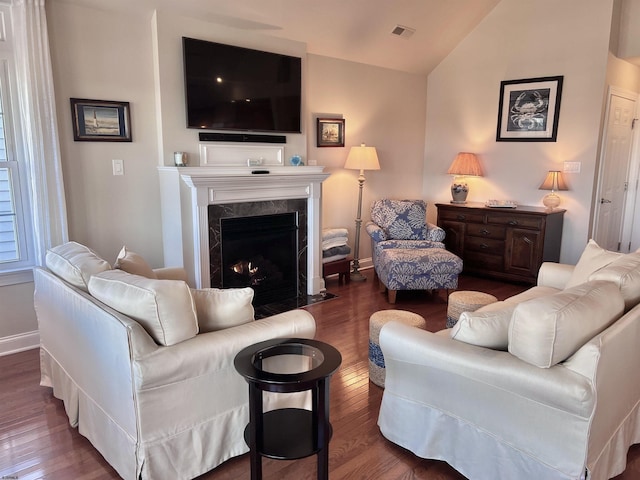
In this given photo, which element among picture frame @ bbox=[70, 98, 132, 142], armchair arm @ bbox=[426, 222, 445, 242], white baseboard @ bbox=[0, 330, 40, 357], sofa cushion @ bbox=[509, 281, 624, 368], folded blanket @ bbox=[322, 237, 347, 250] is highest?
picture frame @ bbox=[70, 98, 132, 142]

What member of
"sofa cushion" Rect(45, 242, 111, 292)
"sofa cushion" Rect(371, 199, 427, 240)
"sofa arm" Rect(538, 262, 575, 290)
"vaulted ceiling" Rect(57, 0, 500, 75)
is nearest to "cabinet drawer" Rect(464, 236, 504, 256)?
"sofa cushion" Rect(371, 199, 427, 240)

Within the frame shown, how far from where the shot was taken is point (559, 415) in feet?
5.35

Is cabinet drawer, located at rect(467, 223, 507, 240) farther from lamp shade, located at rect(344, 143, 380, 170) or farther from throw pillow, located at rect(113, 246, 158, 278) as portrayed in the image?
throw pillow, located at rect(113, 246, 158, 278)

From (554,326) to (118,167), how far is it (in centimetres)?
318

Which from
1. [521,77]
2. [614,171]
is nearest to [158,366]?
[521,77]

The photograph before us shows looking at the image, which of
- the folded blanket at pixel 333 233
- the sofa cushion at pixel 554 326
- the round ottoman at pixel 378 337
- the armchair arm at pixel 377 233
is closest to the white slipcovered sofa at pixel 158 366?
the round ottoman at pixel 378 337

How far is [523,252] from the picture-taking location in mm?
4918

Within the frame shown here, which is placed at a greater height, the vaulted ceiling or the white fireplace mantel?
the vaulted ceiling

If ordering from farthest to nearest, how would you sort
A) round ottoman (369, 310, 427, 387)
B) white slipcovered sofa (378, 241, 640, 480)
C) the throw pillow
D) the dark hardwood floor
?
round ottoman (369, 310, 427, 387) → the throw pillow → the dark hardwood floor → white slipcovered sofa (378, 241, 640, 480)

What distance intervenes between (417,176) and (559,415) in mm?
4857

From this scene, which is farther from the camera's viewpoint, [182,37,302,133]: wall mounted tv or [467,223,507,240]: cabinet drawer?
[467,223,507,240]: cabinet drawer

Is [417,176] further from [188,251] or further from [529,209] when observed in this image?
[188,251]

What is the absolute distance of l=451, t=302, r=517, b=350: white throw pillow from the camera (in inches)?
73.9

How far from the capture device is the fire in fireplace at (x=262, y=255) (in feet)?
13.1
